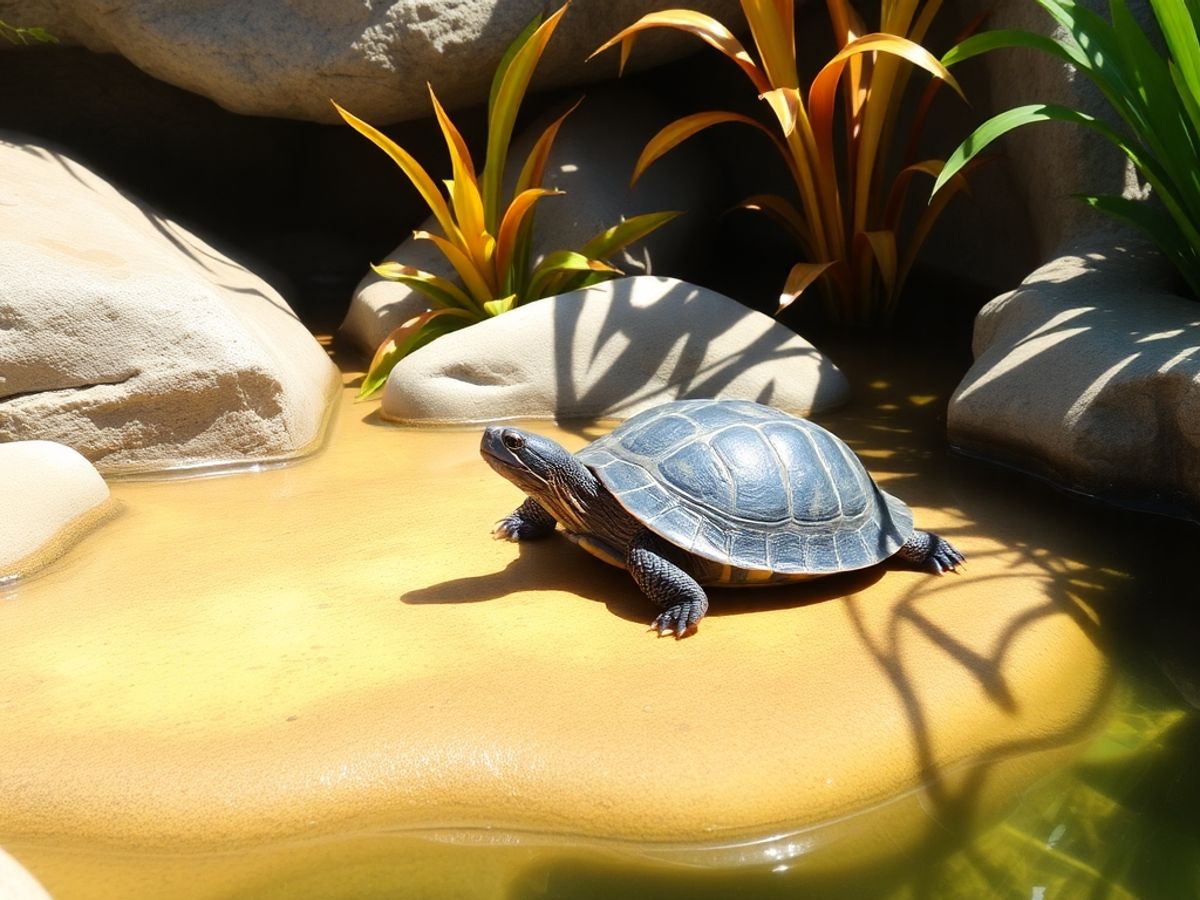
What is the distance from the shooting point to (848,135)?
5094 mm

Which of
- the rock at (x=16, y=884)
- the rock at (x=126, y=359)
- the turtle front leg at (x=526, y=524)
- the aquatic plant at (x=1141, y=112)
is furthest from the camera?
the rock at (x=126, y=359)

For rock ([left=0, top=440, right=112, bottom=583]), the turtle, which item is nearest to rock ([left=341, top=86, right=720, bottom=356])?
rock ([left=0, top=440, right=112, bottom=583])

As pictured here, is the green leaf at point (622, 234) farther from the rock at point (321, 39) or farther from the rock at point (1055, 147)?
the rock at point (1055, 147)

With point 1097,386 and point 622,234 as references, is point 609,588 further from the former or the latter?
point 622,234

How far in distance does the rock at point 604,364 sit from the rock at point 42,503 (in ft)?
4.43

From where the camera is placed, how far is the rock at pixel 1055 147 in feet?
14.5

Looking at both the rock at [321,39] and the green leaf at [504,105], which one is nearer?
the green leaf at [504,105]

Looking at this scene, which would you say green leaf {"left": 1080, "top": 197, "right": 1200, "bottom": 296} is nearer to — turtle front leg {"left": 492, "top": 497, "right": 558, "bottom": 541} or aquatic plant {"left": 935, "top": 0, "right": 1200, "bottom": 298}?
aquatic plant {"left": 935, "top": 0, "right": 1200, "bottom": 298}

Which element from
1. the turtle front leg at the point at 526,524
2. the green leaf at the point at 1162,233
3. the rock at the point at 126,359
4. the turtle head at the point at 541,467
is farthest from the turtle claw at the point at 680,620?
the green leaf at the point at 1162,233

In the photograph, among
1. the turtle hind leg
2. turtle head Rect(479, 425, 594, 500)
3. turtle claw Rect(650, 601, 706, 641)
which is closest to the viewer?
turtle claw Rect(650, 601, 706, 641)

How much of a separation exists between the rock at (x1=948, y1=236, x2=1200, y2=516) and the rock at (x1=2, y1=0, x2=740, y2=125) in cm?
248

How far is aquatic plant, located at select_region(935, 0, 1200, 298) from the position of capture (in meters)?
3.69

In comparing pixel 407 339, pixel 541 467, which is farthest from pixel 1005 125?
pixel 407 339

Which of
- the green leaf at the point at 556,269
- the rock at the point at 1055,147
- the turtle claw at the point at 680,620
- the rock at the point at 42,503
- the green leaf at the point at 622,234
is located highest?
the rock at the point at 1055,147
